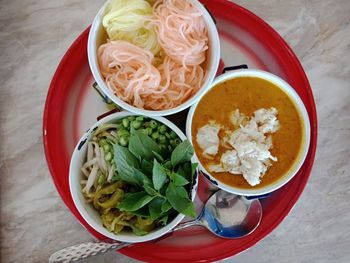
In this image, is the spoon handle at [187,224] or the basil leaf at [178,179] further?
the spoon handle at [187,224]

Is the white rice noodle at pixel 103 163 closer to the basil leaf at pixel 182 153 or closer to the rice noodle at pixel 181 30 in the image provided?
the basil leaf at pixel 182 153

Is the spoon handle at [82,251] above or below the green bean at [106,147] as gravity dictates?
below

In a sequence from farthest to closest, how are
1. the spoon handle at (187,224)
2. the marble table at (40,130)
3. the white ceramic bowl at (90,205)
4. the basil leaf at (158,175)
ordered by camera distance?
1. the marble table at (40,130)
2. the spoon handle at (187,224)
3. the white ceramic bowl at (90,205)
4. the basil leaf at (158,175)

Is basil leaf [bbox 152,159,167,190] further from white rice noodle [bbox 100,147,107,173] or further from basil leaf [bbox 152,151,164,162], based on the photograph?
white rice noodle [bbox 100,147,107,173]

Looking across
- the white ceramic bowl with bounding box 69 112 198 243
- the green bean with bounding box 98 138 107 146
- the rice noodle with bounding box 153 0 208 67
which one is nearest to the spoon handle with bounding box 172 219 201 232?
the white ceramic bowl with bounding box 69 112 198 243

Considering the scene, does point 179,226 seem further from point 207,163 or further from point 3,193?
point 3,193

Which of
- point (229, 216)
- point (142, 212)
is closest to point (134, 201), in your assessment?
point (142, 212)

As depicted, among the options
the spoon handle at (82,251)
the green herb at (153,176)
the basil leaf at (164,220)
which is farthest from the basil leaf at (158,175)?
the spoon handle at (82,251)
